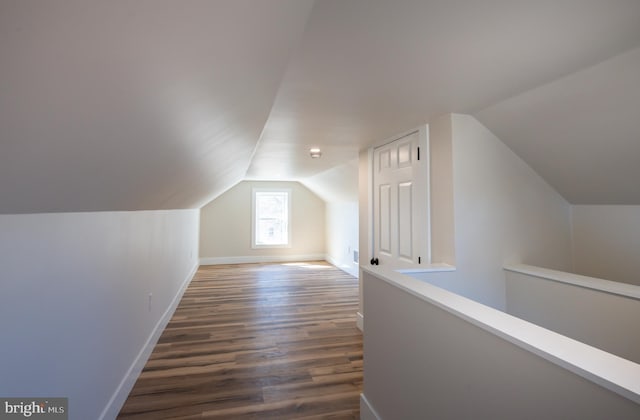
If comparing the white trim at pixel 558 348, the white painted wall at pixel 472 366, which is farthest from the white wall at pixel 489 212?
the white trim at pixel 558 348

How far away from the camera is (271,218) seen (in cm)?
709

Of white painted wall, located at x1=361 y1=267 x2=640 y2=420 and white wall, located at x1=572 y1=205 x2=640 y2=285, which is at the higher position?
white wall, located at x1=572 y1=205 x2=640 y2=285

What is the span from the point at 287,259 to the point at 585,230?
5738mm

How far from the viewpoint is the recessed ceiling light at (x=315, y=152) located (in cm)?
301

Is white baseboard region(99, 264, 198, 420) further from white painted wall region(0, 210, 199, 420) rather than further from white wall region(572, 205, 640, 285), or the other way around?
white wall region(572, 205, 640, 285)

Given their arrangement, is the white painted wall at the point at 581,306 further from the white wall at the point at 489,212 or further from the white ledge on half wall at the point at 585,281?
the white wall at the point at 489,212

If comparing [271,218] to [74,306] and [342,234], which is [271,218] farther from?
[74,306]

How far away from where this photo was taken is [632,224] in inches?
72.9

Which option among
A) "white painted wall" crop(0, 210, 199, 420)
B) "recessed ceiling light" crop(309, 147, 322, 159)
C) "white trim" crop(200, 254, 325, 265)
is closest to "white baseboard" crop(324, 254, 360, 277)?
"white trim" crop(200, 254, 325, 265)

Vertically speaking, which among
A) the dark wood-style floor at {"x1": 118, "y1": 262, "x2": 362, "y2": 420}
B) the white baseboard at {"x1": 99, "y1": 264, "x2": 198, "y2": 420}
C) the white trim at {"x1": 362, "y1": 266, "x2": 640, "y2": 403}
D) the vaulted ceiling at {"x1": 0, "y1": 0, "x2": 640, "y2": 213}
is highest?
the vaulted ceiling at {"x1": 0, "y1": 0, "x2": 640, "y2": 213}

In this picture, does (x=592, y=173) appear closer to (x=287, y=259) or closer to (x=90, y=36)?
(x=90, y=36)

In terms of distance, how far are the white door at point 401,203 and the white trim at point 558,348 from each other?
2.94 feet

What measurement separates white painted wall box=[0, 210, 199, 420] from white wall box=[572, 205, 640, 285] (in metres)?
3.08

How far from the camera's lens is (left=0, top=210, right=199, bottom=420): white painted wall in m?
1.00
